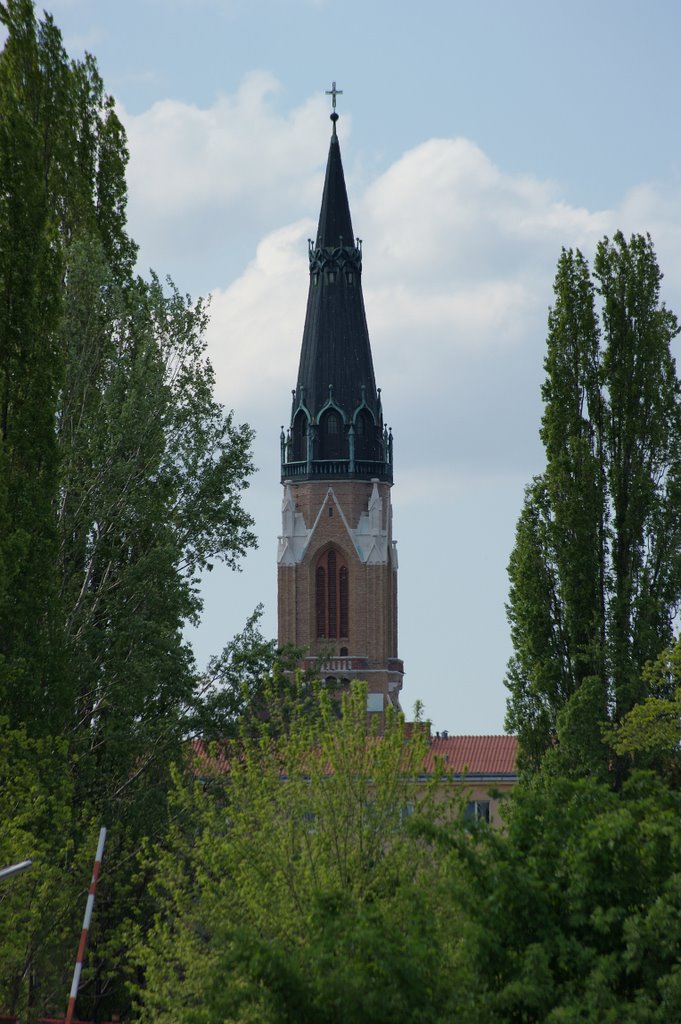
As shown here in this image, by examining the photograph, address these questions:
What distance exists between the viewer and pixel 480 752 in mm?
74062

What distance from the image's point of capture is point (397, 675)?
11562cm

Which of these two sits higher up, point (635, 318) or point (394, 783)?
point (635, 318)

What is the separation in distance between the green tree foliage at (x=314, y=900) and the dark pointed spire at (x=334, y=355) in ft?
269

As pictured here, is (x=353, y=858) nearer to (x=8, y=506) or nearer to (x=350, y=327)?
(x=8, y=506)

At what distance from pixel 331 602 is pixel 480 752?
42.3 m

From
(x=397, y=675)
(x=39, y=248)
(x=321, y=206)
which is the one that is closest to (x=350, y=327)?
(x=321, y=206)

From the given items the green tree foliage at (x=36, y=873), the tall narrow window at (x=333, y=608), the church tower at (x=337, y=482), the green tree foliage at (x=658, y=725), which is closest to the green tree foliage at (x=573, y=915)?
the green tree foliage at (x=36, y=873)

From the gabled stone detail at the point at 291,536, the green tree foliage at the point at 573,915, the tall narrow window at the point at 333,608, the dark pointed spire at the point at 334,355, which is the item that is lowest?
the green tree foliage at the point at 573,915

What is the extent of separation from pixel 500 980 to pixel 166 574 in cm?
1716

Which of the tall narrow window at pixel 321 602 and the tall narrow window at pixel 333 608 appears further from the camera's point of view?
the tall narrow window at pixel 333 608

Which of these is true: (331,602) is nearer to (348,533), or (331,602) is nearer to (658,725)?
(348,533)

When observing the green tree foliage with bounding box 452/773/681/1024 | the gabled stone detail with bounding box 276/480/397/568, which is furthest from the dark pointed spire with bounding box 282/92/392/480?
the green tree foliage with bounding box 452/773/681/1024

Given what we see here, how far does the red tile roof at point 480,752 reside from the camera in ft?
235

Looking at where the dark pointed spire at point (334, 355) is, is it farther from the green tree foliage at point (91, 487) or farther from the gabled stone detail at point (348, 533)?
the green tree foliage at point (91, 487)
